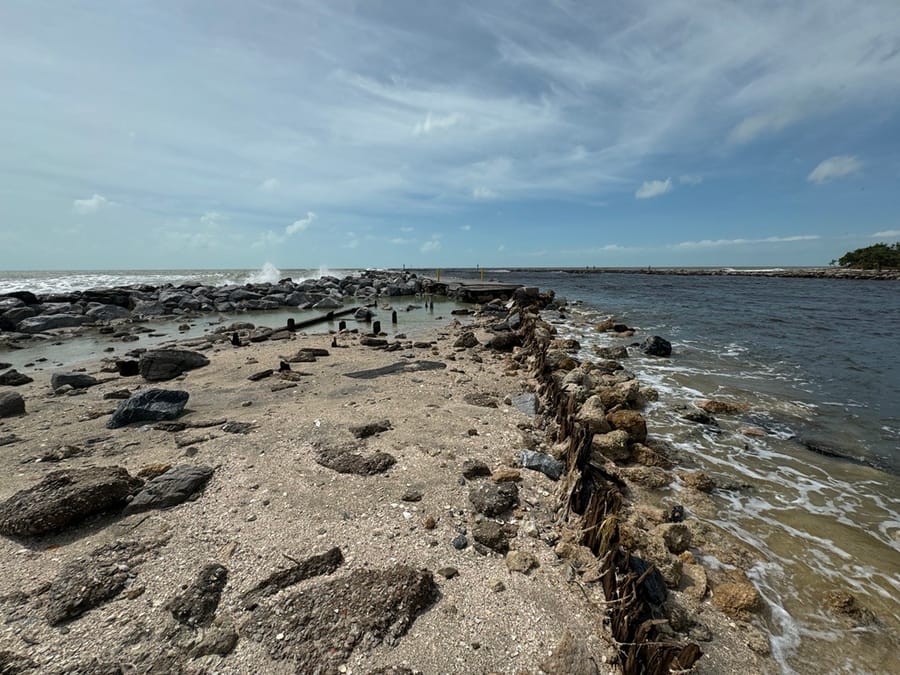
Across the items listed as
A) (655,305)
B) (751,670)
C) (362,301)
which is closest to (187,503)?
(751,670)

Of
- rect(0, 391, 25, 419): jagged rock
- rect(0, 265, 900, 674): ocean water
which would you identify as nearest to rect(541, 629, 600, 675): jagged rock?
rect(0, 265, 900, 674): ocean water

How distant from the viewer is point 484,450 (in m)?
5.37

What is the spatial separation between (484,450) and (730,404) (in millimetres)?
6050

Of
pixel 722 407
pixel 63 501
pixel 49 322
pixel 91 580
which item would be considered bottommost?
pixel 722 407

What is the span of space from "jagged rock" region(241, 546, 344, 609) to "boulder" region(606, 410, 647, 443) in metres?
4.73

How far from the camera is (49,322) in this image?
60.2ft

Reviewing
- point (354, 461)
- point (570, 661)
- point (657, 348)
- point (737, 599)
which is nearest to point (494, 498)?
point (570, 661)

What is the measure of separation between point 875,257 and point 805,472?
9372 centimetres

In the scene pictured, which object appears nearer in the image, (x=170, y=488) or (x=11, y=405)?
(x=170, y=488)

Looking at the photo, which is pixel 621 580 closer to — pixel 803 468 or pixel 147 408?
pixel 803 468

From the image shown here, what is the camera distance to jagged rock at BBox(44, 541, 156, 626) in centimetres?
274

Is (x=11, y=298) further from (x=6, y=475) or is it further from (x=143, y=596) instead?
(x=143, y=596)

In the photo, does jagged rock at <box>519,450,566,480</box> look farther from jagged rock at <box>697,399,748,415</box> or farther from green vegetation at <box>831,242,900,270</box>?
green vegetation at <box>831,242,900,270</box>

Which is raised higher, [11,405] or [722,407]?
[11,405]
